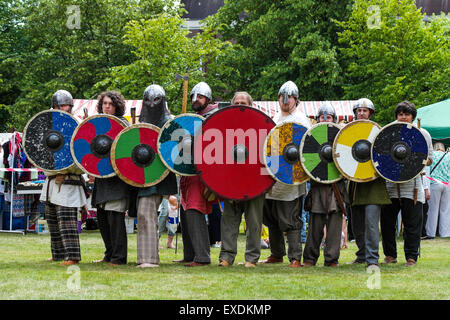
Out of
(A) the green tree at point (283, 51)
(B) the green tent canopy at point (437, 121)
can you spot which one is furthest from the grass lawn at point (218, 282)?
(A) the green tree at point (283, 51)

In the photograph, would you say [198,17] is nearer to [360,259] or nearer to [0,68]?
[0,68]

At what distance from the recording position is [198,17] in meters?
36.7

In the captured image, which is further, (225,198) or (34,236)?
(34,236)

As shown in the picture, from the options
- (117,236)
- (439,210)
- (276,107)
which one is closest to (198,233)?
(117,236)

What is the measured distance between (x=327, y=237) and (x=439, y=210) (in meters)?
6.76

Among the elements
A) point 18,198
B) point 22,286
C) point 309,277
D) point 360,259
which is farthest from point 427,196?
point 18,198

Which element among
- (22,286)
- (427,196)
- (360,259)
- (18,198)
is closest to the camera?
(22,286)

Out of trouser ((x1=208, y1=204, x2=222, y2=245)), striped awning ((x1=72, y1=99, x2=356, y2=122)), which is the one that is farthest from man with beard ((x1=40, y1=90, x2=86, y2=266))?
striped awning ((x1=72, y1=99, x2=356, y2=122))

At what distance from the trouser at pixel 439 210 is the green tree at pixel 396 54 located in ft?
27.5

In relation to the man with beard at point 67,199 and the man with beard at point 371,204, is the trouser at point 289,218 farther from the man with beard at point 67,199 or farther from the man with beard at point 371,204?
the man with beard at point 67,199

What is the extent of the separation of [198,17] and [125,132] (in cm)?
3062

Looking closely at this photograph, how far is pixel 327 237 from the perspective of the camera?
7461mm

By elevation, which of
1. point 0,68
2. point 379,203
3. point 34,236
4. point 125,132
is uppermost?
point 0,68

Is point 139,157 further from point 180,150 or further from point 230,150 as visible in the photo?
point 230,150
